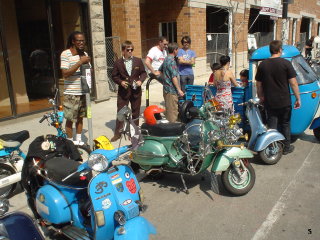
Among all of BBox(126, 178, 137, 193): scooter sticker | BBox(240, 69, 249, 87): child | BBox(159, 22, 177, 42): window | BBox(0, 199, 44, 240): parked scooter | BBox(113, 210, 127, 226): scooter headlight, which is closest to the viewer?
BBox(0, 199, 44, 240): parked scooter

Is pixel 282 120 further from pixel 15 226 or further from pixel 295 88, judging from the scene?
pixel 15 226

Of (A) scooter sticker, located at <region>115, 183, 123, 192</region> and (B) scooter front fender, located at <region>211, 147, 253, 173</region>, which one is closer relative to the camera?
(A) scooter sticker, located at <region>115, 183, 123, 192</region>

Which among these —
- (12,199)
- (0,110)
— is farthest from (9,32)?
(12,199)

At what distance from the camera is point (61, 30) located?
30.7 ft

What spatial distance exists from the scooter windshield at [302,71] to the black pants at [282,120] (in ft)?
2.37

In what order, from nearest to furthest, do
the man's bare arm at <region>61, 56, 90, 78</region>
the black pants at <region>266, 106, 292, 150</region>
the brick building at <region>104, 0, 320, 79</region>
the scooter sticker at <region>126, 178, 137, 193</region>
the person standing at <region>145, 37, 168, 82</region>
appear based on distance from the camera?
the scooter sticker at <region>126, 178, 137, 193</region>, the man's bare arm at <region>61, 56, 90, 78</region>, the black pants at <region>266, 106, 292, 150</region>, the person standing at <region>145, 37, 168, 82</region>, the brick building at <region>104, 0, 320, 79</region>

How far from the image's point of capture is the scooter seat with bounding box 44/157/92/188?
3.12 m

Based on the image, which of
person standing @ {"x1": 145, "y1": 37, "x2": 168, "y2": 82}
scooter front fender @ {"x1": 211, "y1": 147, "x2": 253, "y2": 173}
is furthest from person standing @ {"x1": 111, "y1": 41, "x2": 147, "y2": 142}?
scooter front fender @ {"x1": 211, "y1": 147, "x2": 253, "y2": 173}

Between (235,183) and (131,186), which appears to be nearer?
(131,186)

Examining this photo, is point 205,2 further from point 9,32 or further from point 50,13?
point 9,32

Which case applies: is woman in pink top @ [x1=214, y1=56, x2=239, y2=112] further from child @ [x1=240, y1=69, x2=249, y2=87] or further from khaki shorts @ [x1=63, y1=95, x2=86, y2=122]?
khaki shorts @ [x1=63, y1=95, x2=86, y2=122]

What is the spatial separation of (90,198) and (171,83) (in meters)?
3.90

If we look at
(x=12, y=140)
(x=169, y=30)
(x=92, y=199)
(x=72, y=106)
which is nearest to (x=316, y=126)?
(x=72, y=106)

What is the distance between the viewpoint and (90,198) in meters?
2.86
